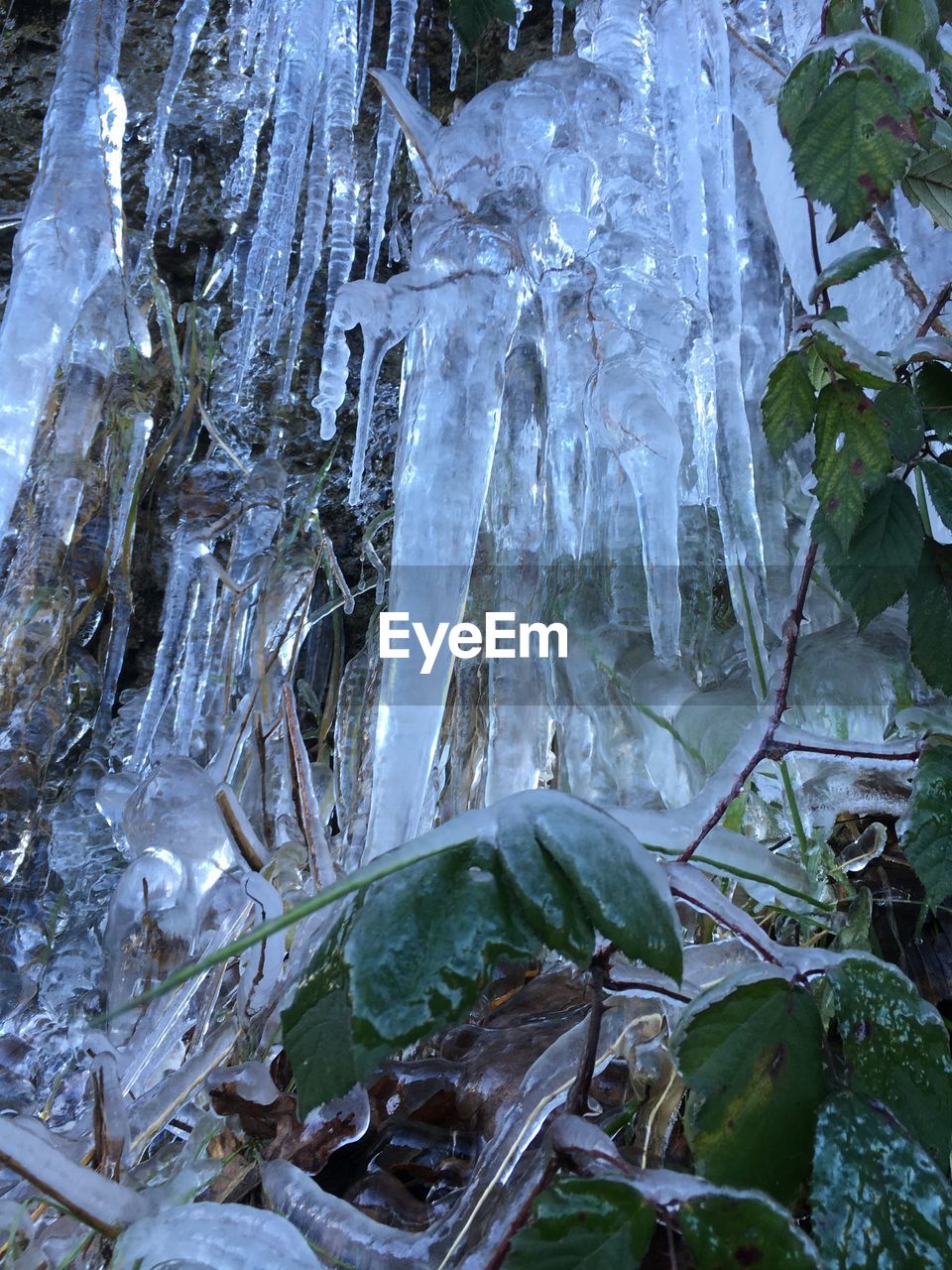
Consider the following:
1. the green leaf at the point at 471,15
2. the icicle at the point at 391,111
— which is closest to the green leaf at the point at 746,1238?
the green leaf at the point at 471,15

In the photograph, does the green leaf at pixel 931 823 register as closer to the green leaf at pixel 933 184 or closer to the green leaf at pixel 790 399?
the green leaf at pixel 790 399

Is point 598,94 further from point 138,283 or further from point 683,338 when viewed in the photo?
point 138,283

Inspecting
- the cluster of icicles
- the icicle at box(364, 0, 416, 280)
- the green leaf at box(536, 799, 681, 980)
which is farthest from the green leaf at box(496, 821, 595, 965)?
the icicle at box(364, 0, 416, 280)

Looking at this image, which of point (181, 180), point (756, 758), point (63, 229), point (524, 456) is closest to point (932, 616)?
point (756, 758)

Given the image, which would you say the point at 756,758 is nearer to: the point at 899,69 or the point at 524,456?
the point at 899,69

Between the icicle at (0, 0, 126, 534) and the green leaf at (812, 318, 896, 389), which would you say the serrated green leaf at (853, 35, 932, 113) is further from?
the icicle at (0, 0, 126, 534)

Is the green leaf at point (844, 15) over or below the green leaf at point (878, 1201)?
over

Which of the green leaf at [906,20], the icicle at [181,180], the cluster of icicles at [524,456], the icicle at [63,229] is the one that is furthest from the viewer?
the icicle at [181,180]
